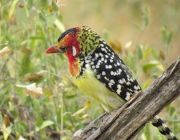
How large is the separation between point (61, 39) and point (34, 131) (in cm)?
73

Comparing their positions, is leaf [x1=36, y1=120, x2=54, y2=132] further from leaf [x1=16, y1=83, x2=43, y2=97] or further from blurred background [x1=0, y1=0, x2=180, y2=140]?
leaf [x1=16, y1=83, x2=43, y2=97]

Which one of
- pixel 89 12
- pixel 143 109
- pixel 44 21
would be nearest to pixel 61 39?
pixel 44 21

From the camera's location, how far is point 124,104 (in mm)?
3918

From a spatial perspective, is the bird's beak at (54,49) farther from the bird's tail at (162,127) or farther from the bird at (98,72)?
the bird's tail at (162,127)

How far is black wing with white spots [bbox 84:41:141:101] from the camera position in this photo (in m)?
4.11

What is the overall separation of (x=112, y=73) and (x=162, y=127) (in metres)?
0.35

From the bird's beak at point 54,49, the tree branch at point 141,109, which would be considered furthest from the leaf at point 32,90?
the tree branch at point 141,109

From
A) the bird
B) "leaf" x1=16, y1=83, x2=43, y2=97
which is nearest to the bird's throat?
the bird

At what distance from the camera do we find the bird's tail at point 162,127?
4.11 m

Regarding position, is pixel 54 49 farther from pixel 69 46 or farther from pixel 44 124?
pixel 44 124

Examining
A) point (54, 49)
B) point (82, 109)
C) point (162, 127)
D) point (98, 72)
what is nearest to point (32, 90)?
point (54, 49)

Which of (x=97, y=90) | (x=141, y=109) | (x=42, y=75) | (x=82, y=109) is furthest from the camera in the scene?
(x=82, y=109)

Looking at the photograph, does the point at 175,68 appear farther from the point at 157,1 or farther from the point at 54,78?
the point at 157,1

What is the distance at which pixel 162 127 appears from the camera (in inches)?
163
